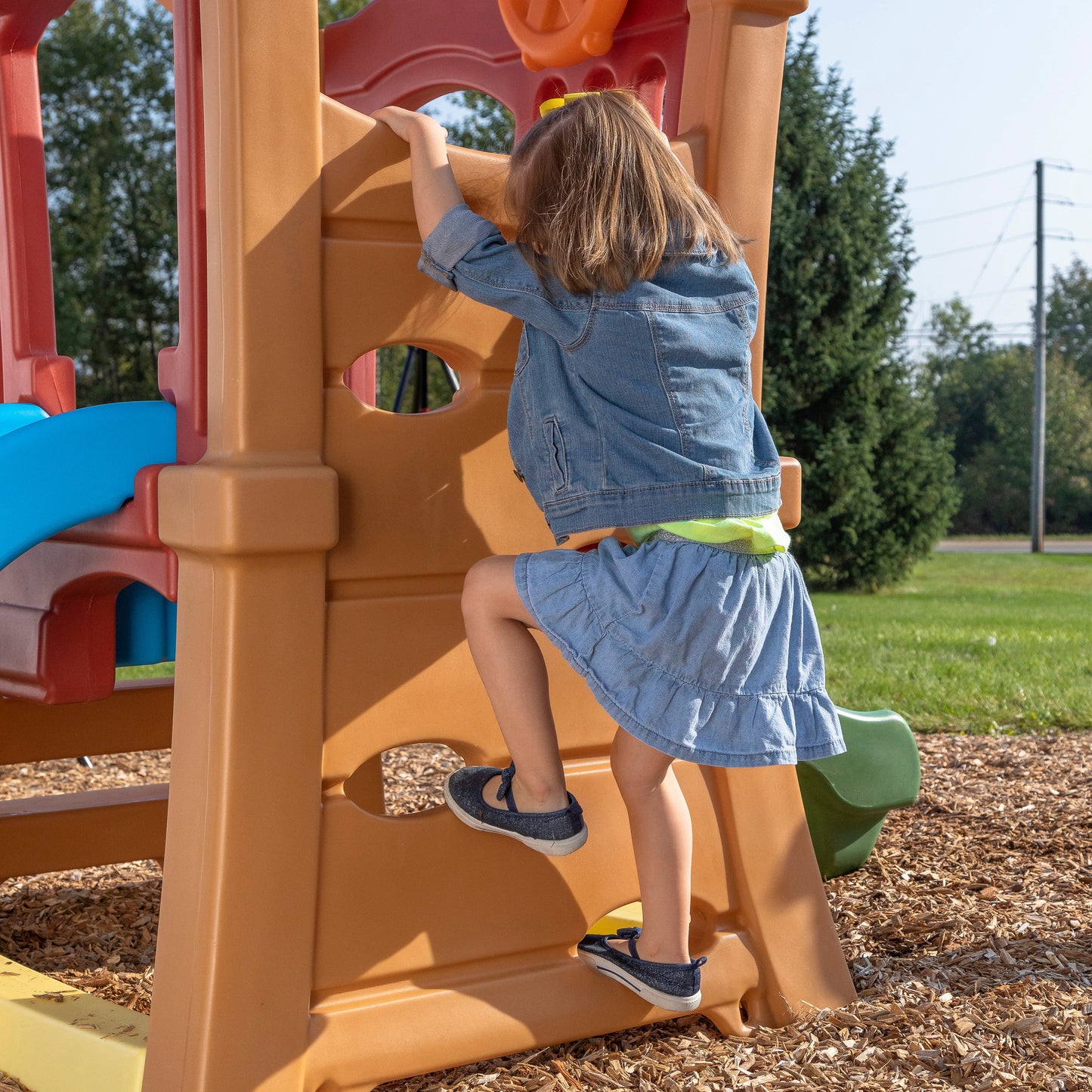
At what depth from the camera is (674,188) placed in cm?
→ 180

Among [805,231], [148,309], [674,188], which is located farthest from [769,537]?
[148,309]

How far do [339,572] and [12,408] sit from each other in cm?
131

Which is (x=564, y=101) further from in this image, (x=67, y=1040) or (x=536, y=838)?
(x=67, y=1040)

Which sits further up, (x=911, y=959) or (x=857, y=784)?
(x=857, y=784)

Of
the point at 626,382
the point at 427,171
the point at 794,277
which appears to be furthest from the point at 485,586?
the point at 794,277

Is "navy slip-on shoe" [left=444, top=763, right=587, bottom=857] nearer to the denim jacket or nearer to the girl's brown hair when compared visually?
the denim jacket

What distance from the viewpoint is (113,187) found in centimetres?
1750

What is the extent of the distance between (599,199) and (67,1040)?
1.51m

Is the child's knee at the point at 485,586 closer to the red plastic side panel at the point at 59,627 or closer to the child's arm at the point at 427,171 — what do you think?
the child's arm at the point at 427,171

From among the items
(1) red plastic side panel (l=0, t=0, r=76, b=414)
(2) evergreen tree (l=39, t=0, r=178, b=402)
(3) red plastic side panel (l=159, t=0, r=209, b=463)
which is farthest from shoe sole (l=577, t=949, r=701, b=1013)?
(2) evergreen tree (l=39, t=0, r=178, b=402)

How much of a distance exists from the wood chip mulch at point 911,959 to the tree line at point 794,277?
8.02 metres

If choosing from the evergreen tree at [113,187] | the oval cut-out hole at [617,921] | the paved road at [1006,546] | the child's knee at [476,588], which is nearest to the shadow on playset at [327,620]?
the child's knee at [476,588]

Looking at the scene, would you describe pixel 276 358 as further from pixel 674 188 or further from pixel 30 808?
pixel 30 808

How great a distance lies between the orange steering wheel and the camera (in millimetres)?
2398
